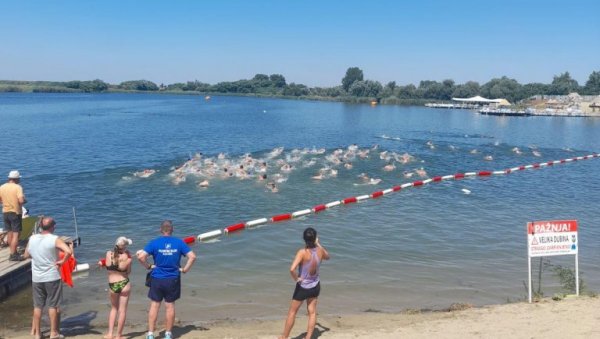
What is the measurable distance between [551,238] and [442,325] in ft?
12.4

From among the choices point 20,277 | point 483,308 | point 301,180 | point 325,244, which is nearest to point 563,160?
point 301,180

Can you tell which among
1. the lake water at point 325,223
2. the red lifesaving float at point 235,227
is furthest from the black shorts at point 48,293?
the red lifesaving float at point 235,227

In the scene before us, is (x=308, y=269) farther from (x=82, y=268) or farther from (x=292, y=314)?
(x=82, y=268)

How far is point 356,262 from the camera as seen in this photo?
1548 cm

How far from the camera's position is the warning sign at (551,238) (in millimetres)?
11406

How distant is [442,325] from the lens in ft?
32.5

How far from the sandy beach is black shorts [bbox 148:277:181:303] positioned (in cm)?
134

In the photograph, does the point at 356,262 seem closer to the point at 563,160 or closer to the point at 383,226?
the point at 383,226

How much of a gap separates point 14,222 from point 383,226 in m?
13.1

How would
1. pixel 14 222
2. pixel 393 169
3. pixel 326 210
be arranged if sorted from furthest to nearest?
pixel 393 169
pixel 326 210
pixel 14 222

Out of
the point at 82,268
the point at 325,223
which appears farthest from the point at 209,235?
the point at 325,223

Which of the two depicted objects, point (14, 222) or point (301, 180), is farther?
point (301, 180)

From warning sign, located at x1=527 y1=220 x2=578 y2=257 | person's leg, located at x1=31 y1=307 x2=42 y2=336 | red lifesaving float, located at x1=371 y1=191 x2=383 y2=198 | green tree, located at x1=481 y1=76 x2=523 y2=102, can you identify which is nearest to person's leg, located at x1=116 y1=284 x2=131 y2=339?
person's leg, located at x1=31 y1=307 x2=42 y2=336

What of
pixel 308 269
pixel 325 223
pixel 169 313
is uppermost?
pixel 308 269
